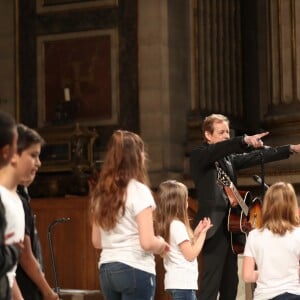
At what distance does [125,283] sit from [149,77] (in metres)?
8.20

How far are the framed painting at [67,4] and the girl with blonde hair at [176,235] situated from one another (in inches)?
274

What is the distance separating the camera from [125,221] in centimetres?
562

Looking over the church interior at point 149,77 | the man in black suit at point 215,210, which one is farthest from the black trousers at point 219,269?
the church interior at point 149,77

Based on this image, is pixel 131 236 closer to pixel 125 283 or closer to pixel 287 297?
pixel 125 283

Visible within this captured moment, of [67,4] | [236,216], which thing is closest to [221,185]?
[236,216]

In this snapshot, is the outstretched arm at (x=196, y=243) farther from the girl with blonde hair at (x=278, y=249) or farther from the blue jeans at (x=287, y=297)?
the blue jeans at (x=287, y=297)

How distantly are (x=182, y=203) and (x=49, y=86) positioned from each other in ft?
23.5

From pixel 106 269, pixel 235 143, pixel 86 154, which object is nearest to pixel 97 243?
pixel 106 269

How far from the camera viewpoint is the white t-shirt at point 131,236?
18.3 ft

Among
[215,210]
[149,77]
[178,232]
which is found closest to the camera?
Result: [178,232]

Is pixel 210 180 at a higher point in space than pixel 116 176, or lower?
lower

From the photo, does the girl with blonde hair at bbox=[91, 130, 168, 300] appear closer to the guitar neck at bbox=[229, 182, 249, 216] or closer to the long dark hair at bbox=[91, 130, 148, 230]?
the long dark hair at bbox=[91, 130, 148, 230]

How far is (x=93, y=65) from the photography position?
1397 cm

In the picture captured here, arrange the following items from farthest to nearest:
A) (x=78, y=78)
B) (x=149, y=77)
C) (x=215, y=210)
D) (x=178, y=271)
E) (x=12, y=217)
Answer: (x=78, y=78) → (x=149, y=77) → (x=215, y=210) → (x=178, y=271) → (x=12, y=217)
